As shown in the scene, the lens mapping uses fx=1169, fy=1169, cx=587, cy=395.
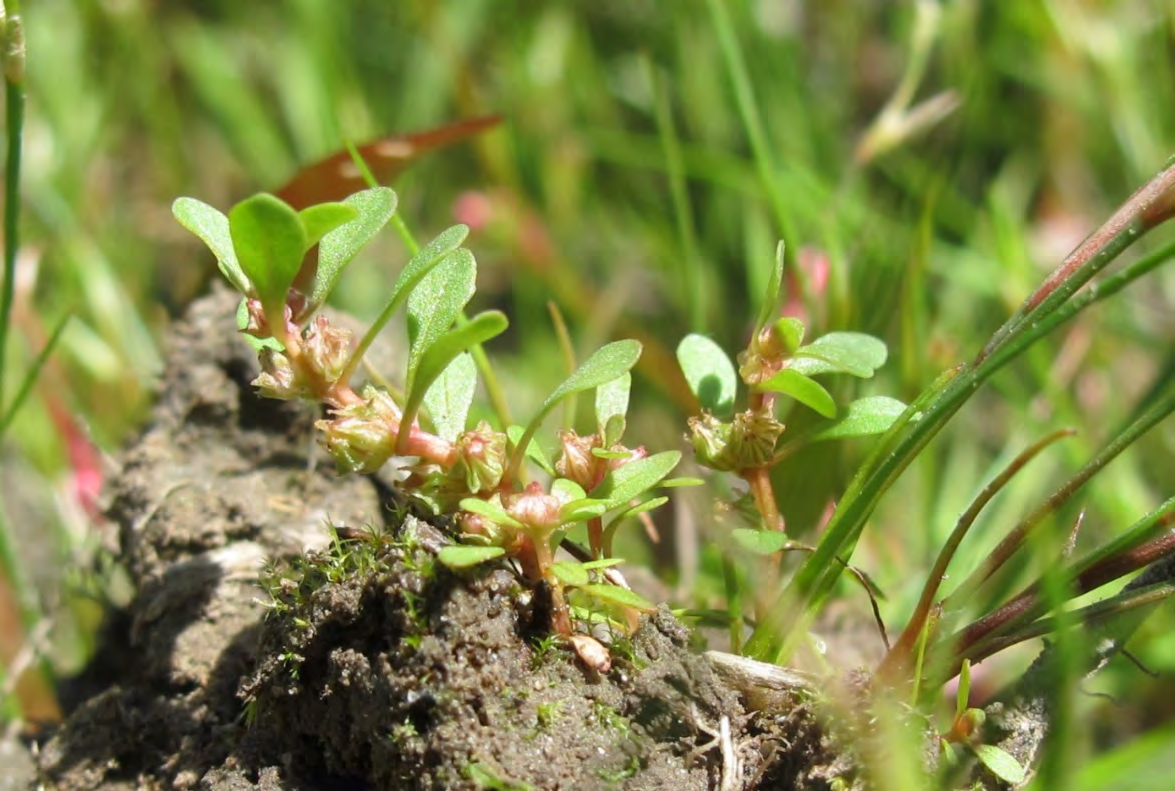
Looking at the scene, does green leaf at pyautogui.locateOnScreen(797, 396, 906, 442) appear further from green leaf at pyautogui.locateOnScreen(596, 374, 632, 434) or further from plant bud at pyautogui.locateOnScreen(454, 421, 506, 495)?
plant bud at pyautogui.locateOnScreen(454, 421, 506, 495)

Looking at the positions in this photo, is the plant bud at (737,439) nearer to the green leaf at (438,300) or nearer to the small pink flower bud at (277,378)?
the green leaf at (438,300)

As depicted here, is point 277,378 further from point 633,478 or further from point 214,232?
point 633,478

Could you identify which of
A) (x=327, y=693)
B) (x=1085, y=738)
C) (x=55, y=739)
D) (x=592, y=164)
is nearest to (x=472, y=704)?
(x=327, y=693)

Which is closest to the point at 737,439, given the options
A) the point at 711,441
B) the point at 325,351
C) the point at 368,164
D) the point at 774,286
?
the point at 711,441

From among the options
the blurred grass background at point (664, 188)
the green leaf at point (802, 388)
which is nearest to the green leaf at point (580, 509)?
the green leaf at point (802, 388)

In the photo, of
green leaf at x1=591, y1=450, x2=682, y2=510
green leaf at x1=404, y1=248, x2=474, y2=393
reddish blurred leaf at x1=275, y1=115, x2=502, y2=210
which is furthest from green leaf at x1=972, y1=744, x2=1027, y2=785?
reddish blurred leaf at x1=275, y1=115, x2=502, y2=210

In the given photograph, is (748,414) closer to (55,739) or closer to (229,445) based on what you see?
(229,445)
